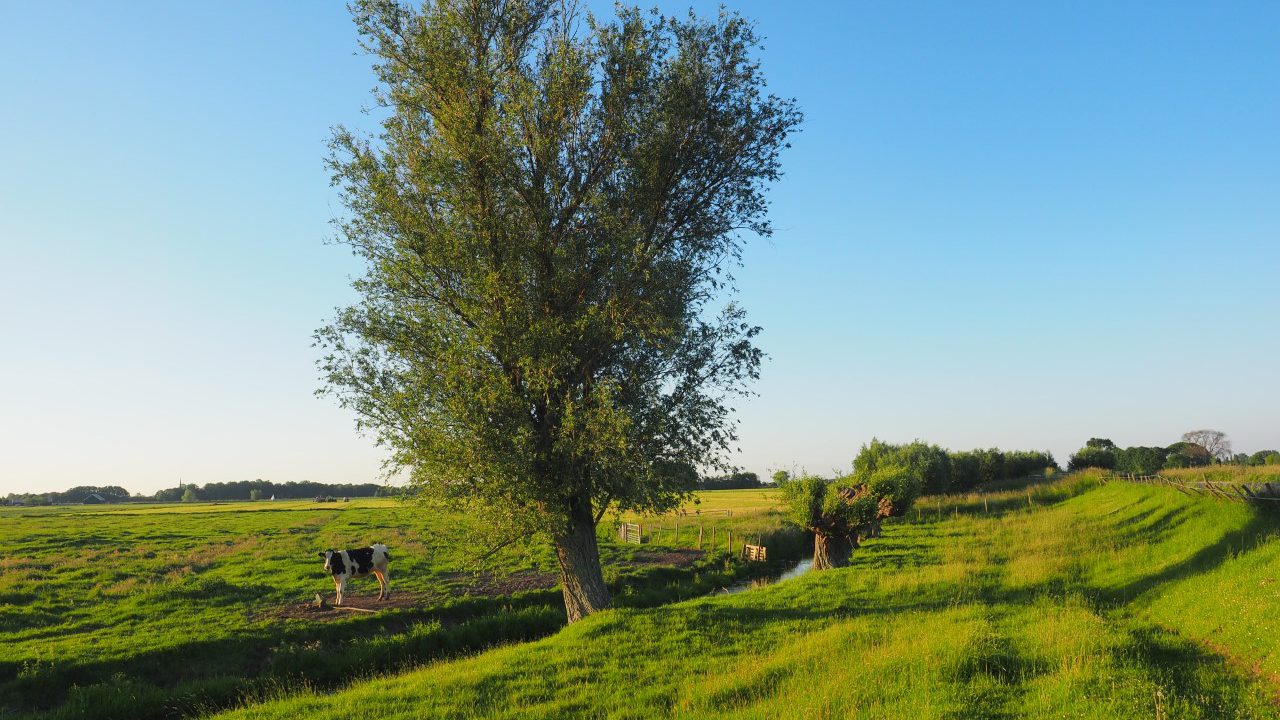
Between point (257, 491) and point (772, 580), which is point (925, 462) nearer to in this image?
point (772, 580)

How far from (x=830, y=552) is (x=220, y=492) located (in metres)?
195

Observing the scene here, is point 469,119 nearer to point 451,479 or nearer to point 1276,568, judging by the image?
point 451,479

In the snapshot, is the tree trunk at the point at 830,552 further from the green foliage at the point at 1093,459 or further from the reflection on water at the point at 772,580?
the green foliage at the point at 1093,459

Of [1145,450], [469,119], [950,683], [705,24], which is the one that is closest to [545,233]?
[469,119]

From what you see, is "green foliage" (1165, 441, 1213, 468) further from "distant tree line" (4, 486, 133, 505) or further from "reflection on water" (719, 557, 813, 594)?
"distant tree line" (4, 486, 133, 505)

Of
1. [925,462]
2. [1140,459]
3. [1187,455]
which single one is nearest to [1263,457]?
[1140,459]

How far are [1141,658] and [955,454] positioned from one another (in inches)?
3124

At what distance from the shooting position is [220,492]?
185250 mm

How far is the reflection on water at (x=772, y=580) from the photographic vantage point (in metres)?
33.6

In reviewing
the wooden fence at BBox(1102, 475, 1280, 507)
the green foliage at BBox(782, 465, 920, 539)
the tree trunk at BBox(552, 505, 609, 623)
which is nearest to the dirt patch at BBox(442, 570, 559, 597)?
the tree trunk at BBox(552, 505, 609, 623)

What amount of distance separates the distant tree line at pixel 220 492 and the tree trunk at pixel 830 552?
155 metres

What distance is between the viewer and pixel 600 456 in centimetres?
1811

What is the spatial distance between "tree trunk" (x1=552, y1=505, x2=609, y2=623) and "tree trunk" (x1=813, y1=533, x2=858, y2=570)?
19.9m

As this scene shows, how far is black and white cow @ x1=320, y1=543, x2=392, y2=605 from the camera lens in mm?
28750
